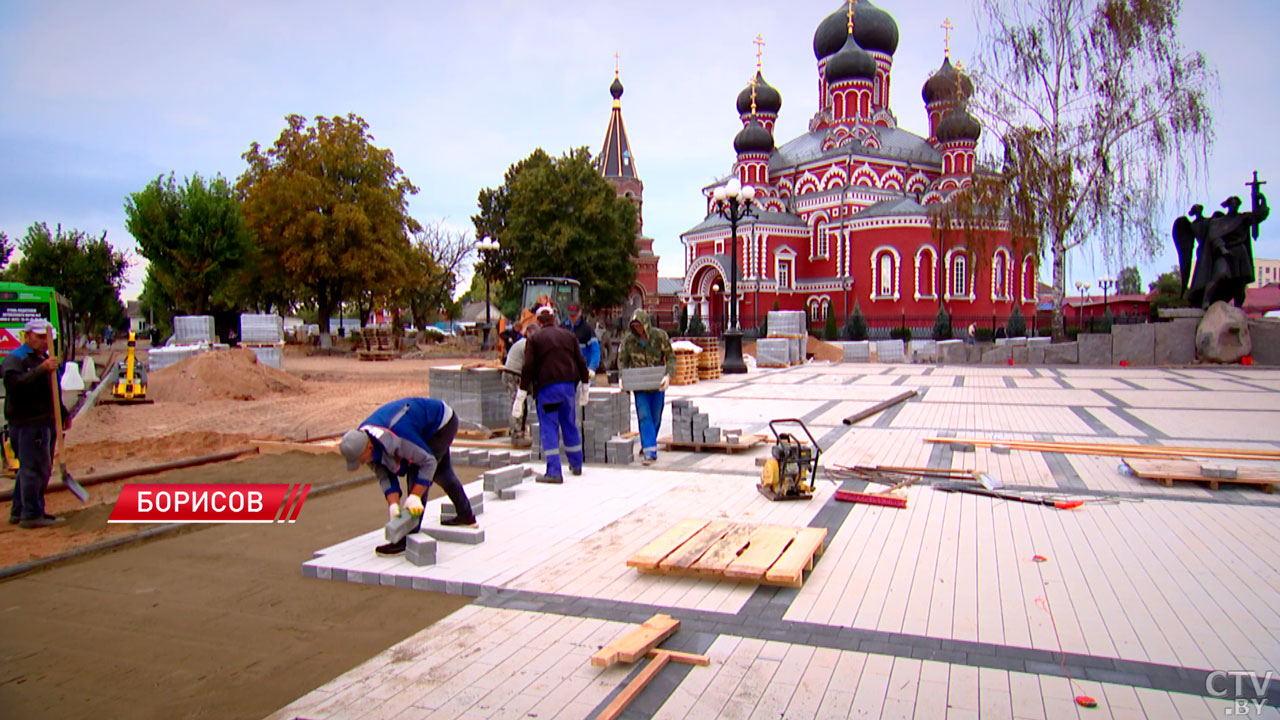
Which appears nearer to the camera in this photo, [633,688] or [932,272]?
[633,688]

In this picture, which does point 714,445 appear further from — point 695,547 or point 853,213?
point 853,213

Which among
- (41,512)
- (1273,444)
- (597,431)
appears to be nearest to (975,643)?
(597,431)

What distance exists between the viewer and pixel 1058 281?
30.3 metres

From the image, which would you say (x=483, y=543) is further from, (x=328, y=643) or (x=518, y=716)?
(x=518, y=716)

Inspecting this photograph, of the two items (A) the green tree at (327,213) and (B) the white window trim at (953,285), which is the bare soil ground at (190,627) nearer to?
(A) the green tree at (327,213)

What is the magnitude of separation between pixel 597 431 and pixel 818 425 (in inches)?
164

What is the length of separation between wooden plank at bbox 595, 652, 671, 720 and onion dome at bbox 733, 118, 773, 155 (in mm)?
55649

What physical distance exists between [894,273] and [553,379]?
44.7 metres

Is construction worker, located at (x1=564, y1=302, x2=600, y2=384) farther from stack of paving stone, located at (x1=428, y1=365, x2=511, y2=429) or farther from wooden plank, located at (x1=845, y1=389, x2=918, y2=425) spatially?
wooden plank, located at (x1=845, y1=389, x2=918, y2=425)

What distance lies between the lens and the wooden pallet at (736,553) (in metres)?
4.54

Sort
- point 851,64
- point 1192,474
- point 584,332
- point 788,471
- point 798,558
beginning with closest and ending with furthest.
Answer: point 798,558 < point 788,471 < point 1192,474 < point 584,332 < point 851,64

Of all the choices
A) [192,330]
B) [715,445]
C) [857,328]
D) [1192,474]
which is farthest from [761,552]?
[857,328]

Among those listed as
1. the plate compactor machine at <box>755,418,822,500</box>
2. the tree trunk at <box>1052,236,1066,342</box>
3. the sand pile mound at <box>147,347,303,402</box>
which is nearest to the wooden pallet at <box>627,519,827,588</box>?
the plate compactor machine at <box>755,418,822,500</box>

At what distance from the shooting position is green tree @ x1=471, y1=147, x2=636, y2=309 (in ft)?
146
